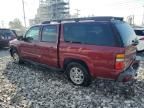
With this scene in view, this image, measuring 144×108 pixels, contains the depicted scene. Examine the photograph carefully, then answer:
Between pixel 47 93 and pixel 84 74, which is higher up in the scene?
pixel 84 74

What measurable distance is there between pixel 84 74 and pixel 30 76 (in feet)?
7.57

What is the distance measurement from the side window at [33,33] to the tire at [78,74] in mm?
1974

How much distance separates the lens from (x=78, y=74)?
18.7 feet

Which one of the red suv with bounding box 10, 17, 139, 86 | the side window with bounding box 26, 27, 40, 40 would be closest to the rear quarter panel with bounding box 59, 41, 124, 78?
the red suv with bounding box 10, 17, 139, 86

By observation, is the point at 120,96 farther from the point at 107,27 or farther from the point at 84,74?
the point at 107,27

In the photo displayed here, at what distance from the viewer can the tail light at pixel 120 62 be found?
15.1 feet

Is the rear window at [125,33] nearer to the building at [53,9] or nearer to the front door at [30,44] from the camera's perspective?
the front door at [30,44]

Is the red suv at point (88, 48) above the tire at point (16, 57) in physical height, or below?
above

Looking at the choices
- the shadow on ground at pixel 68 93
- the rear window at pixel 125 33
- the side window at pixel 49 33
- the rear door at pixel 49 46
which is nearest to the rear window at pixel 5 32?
the shadow on ground at pixel 68 93

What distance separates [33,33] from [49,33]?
3.65ft

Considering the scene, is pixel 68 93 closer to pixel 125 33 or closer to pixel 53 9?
pixel 125 33

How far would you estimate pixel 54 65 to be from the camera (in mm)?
6402

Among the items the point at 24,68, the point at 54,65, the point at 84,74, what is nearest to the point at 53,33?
the point at 54,65

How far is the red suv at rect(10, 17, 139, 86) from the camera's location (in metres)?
4.74
